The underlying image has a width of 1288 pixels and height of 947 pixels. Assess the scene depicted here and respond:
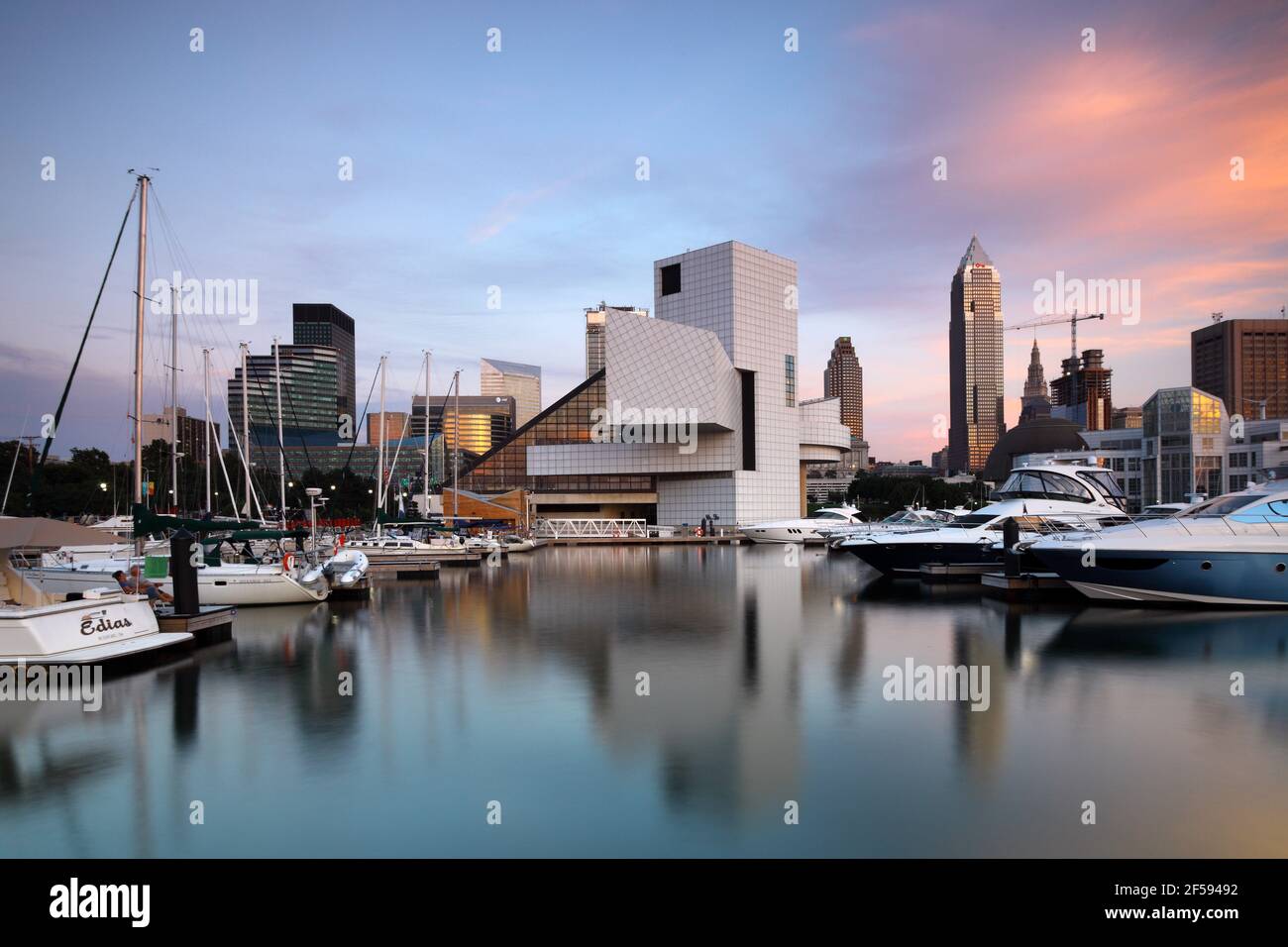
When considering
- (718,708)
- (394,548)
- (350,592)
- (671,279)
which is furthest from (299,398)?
(718,708)

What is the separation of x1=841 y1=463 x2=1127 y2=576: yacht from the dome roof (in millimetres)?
106111

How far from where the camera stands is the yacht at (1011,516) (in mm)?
28281

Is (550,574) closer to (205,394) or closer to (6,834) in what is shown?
(205,394)

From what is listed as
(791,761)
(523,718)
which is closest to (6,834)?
(523,718)

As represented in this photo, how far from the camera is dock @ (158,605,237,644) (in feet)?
55.4

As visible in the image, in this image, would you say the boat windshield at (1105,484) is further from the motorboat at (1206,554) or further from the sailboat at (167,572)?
the sailboat at (167,572)

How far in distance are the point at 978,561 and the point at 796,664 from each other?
55.8 feet

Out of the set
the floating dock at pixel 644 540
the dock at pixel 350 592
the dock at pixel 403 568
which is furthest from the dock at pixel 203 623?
the floating dock at pixel 644 540

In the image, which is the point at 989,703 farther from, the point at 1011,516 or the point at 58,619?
the point at 1011,516

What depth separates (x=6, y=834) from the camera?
7500mm

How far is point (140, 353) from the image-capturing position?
2002 cm
